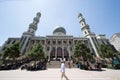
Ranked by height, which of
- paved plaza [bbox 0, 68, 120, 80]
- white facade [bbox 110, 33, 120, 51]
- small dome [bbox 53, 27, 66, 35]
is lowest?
paved plaza [bbox 0, 68, 120, 80]

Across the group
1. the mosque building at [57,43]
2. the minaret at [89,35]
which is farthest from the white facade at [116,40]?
the minaret at [89,35]

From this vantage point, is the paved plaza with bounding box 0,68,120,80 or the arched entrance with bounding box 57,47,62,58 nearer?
the paved plaza with bounding box 0,68,120,80

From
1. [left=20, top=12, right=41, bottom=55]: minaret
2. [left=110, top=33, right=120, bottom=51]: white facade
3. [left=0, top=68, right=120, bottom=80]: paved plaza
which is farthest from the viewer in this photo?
[left=110, top=33, right=120, bottom=51]: white facade

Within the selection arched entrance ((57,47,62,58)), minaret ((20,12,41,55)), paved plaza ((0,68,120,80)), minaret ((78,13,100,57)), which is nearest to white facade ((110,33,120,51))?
minaret ((78,13,100,57))

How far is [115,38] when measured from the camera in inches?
2771

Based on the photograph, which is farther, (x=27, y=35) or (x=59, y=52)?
(x=27, y=35)

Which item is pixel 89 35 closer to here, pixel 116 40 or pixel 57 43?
pixel 116 40

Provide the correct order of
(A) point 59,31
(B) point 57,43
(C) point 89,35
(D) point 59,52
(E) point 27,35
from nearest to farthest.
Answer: (D) point 59,52, (B) point 57,43, (E) point 27,35, (C) point 89,35, (A) point 59,31

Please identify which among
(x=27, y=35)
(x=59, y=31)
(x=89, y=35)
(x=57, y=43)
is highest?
(x=59, y=31)

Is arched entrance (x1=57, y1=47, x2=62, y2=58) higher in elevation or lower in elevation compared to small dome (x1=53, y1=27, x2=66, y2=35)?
lower

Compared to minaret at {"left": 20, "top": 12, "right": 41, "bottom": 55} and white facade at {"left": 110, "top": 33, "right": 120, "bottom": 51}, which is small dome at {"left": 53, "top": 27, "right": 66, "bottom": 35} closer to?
minaret at {"left": 20, "top": 12, "right": 41, "bottom": 55}

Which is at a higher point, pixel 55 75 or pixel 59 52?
pixel 59 52

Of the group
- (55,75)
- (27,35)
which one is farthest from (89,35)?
(55,75)

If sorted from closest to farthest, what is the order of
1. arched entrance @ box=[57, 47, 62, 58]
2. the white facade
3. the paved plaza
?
the paved plaza < arched entrance @ box=[57, 47, 62, 58] < the white facade
